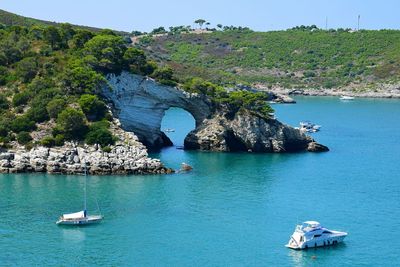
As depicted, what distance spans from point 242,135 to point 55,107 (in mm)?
23933

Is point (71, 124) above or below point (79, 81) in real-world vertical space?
below

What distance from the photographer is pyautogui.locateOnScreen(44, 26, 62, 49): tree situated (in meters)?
106

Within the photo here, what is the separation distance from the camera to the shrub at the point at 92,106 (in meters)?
89.9

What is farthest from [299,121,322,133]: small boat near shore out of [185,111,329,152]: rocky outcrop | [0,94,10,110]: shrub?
[0,94,10,110]: shrub

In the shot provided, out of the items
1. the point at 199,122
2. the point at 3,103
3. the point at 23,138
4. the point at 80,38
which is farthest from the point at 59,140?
the point at 80,38

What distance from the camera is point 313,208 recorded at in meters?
70.5

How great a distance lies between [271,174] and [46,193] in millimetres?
25250

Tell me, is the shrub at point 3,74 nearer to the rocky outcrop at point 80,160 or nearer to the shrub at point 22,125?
the shrub at point 22,125

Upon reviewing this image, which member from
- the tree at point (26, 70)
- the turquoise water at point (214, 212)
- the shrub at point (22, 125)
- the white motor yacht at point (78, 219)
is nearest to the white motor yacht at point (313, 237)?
the turquoise water at point (214, 212)

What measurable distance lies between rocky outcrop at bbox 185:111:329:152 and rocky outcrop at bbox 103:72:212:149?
3405 millimetres

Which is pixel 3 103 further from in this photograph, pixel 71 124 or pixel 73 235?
pixel 73 235

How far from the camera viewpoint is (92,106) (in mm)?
90250

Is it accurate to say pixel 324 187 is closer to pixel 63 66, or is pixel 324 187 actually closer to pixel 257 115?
pixel 257 115

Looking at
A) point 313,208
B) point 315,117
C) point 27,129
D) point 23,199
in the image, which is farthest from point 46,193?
point 315,117
